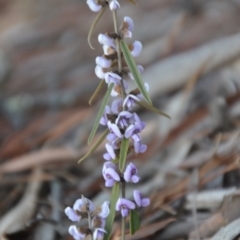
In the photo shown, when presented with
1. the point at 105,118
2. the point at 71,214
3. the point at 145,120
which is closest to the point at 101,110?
the point at 105,118

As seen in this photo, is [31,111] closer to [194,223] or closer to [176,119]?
[176,119]

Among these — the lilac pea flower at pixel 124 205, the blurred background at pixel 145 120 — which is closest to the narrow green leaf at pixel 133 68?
the lilac pea flower at pixel 124 205

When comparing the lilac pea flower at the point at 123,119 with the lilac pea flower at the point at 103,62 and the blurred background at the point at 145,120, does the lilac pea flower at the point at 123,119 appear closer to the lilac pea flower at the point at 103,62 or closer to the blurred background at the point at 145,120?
the lilac pea flower at the point at 103,62

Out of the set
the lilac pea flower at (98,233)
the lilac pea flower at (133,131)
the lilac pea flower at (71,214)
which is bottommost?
the lilac pea flower at (98,233)

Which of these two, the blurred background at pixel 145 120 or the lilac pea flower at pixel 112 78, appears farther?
the blurred background at pixel 145 120

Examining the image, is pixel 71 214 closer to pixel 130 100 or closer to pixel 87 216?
pixel 87 216

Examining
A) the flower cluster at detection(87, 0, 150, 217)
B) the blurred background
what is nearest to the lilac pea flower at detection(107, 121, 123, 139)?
the flower cluster at detection(87, 0, 150, 217)

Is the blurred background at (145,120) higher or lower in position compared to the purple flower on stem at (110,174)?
higher
